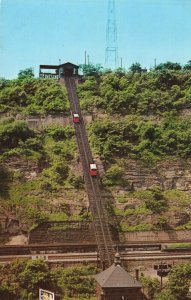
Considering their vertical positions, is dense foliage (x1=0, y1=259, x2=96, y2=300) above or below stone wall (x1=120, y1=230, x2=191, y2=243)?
below

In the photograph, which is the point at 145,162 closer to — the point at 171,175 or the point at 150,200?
the point at 171,175

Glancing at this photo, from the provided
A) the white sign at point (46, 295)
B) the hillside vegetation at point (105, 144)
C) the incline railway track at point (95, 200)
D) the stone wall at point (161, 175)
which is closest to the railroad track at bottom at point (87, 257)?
the incline railway track at point (95, 200)

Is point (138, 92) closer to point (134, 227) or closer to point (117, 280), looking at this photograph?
point (134, 227)

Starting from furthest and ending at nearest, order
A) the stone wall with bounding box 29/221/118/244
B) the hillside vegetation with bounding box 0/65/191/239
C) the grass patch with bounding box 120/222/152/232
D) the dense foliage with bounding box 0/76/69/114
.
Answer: the dense foliage with bounding box 0/76/69/114 → the hillside vegetation with bounding box 0/65/191/239 → the grass patch with bounding box 120/222/152/232 → the stone wall with bounding box 29/221/118/244

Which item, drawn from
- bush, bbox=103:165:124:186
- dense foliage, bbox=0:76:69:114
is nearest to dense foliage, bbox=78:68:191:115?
dense foliage, bbox=0:76:69:114

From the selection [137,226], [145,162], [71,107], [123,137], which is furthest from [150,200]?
[71,107]

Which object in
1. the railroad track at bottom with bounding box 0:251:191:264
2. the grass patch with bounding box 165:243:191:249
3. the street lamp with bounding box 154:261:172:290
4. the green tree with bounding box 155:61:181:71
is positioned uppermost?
the green tree with bounding box 155:61:181:71

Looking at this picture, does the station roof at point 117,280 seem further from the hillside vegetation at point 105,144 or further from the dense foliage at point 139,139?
Result: the dense foliage at point 139,139

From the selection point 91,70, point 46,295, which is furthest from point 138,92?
point 46,295

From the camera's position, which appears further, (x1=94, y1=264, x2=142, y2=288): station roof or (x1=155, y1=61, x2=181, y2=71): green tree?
(x1=155, y1=61, x2=181, y2=71): green tree

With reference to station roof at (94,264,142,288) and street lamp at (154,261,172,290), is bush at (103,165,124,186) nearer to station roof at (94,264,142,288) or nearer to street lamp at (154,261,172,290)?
street lamp at (154,261,172,290)
